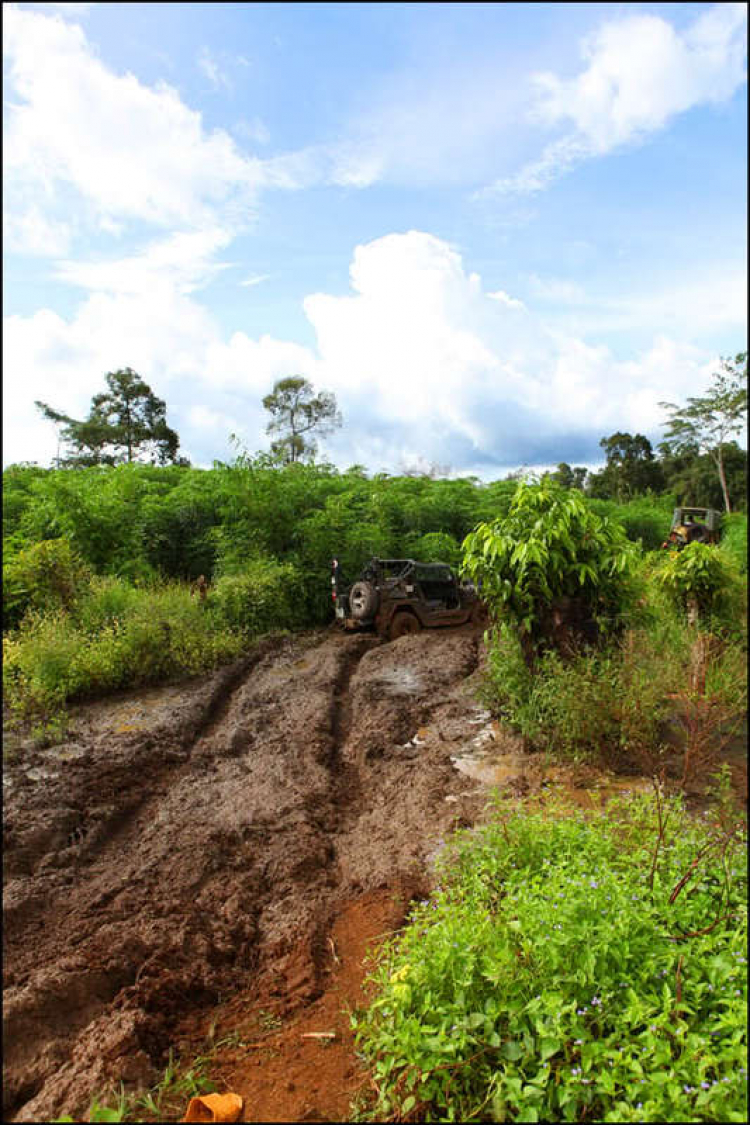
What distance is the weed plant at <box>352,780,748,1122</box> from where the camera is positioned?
1.52 metres

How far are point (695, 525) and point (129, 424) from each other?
8.49 ft

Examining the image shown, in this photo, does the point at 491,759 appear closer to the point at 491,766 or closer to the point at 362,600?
the point at 491,766

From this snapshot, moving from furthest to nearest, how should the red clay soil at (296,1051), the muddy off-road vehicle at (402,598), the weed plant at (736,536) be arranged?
the muddy off-road vehicle at (402,598) < the weed plant at (736,536) < the red clay soil at (296,1051)

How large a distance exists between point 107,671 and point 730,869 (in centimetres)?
418

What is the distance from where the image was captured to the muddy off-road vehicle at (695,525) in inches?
110

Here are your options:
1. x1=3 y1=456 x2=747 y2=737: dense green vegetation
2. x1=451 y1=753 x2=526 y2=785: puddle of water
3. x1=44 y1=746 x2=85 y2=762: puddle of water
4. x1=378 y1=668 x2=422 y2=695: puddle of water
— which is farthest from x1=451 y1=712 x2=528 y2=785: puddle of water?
x1=44 y1=746 x2=85 y2=762: puddle of water

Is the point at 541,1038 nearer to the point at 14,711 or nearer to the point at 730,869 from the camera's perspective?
the point at 730,869

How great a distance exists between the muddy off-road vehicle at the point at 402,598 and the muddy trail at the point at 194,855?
0.68 m

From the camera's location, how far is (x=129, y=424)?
2.85 metres

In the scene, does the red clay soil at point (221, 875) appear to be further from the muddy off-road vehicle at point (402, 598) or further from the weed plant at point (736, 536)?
the weed plant at point (736, 536)

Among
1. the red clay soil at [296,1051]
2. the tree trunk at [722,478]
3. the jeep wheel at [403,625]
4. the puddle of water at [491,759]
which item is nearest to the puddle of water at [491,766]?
the puddle of water at [491,759]

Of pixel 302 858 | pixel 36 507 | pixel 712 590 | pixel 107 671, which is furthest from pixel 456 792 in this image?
pixel 36 507

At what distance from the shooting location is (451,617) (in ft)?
19.8

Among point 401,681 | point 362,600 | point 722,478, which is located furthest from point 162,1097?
point 401,681
